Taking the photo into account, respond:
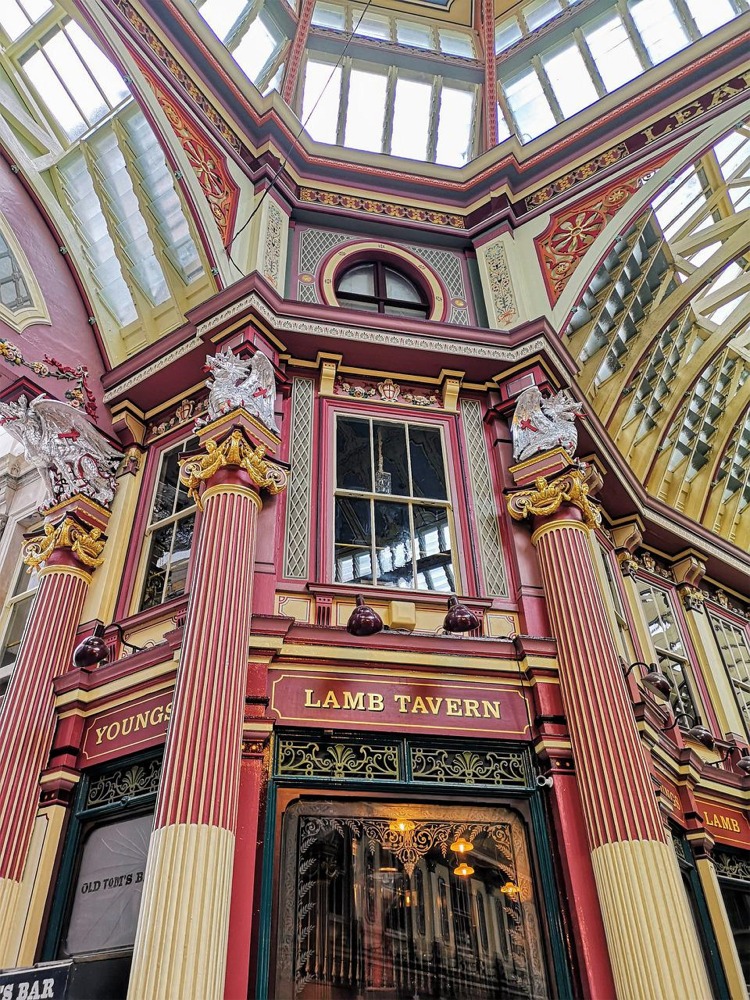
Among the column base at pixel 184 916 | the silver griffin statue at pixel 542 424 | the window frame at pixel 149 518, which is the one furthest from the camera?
the silver griffin statue at pixel 542 424

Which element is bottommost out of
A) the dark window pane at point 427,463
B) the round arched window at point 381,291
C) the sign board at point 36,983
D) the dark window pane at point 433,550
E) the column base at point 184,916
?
the sign board at point 36,983

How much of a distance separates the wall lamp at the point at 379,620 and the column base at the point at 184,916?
2.14 metres

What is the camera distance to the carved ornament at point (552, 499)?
8883 mm

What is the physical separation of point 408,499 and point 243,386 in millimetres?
2301

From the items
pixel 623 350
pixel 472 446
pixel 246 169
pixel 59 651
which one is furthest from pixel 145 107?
pixel 623 350

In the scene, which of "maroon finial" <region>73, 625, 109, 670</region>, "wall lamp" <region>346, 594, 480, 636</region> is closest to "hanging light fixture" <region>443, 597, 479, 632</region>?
"wall lamp" <region>346, 594, 480, 636</region>

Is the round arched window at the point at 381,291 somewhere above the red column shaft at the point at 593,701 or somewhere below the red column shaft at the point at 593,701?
above

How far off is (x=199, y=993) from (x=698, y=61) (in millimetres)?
13114

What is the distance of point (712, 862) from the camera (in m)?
9.44

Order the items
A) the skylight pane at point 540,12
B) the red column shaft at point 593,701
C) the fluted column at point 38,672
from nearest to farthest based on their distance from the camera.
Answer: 1. the red column shaft at point 593,701
2. the fluted column at point 38,672
3. the skylight pane at point 540,12

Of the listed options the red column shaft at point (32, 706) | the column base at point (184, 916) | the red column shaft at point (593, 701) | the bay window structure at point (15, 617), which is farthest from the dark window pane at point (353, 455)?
the bay window structure at point (15, 617)

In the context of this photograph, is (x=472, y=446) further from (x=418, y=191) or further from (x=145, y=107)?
(x=145, y=107)

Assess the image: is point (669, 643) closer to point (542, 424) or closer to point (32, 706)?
point (542, 424)

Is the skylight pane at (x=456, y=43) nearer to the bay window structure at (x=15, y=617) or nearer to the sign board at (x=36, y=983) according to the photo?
the bay window structure at (x=15, y=617)
